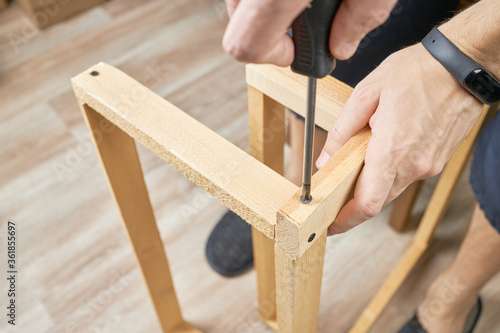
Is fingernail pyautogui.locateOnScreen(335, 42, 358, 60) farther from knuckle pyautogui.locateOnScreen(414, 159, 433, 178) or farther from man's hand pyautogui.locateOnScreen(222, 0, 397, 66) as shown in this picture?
knuckle pyautogui.locateOnScreen(414, 159, 433, 178)

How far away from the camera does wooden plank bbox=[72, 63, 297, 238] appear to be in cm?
44

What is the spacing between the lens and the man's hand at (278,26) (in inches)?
9.9

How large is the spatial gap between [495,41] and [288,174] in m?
0.62

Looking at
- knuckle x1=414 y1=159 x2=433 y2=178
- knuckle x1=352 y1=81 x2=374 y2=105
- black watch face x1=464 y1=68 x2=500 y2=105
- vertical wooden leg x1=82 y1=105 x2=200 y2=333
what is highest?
knuckle x1=352 y1=81 x2=374 y2=105

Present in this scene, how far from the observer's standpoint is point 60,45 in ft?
5.41

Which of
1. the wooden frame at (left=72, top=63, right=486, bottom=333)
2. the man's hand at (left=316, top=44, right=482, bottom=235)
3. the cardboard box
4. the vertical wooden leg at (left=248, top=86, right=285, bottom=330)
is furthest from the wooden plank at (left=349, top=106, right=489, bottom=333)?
the cardboard box

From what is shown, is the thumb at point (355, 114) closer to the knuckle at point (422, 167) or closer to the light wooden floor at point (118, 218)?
the knuckle at point (422, 167)

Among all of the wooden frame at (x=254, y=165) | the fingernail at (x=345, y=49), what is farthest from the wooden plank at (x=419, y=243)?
the fingernail at (x=345, y=49)

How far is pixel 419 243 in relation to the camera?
3.60ft

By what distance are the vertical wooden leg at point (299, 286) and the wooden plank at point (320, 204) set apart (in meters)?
0.02

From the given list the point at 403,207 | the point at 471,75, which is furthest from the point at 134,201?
the point at 403,207

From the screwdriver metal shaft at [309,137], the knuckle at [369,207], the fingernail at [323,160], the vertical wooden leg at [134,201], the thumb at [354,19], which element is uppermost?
the thumb at [354,19]

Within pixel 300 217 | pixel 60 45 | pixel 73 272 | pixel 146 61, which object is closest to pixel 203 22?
pixel 146 61

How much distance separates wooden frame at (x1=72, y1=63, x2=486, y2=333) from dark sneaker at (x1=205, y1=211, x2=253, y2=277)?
0.31m
